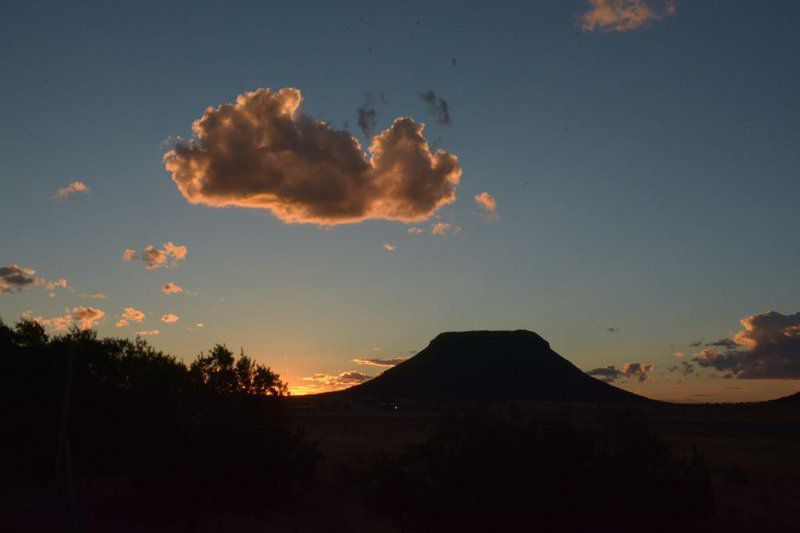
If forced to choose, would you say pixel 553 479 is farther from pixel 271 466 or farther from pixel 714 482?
pixel 714 482

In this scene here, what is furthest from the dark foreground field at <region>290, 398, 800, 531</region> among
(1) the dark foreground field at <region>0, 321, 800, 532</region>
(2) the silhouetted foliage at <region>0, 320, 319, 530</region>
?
(2) the silhouetted foliage at <region>0, 320, 319, 530</region>

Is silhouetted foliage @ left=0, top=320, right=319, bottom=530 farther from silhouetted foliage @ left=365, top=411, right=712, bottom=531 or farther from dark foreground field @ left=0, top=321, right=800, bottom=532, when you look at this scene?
silhouetted foliage @ left=365, top=411, right=712, bottom=531

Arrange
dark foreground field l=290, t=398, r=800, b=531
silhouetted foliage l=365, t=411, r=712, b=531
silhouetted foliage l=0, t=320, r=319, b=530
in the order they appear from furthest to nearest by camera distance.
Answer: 1. silhouetted foliage l=0, t=320, r=319, b=530
2. dark foreground field l=290, t=398, r=800, b=531
3. silhouetted foliage l=365, t=411, r=712, b=531

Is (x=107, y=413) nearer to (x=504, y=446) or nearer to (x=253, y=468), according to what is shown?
(x=253, y=468)

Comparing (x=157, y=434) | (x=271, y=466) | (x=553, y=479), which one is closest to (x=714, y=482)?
(x=553, y=479)

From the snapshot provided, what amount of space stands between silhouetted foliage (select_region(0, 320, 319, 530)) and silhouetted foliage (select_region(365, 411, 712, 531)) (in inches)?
435

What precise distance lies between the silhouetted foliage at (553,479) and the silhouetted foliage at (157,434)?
11060mm

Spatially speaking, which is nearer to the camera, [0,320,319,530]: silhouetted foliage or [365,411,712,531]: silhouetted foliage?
[365,411,712,531]: silhouetted foliage

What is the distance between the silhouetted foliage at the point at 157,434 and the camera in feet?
129

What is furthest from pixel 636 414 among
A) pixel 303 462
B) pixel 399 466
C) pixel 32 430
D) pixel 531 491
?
pixel 32 430

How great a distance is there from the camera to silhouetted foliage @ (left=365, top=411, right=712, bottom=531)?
30891 mm

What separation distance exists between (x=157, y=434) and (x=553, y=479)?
68.5 feet

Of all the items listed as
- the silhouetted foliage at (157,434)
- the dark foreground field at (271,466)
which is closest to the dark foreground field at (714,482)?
the dark foreground field at (271,466)

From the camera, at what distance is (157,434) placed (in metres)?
39.3
